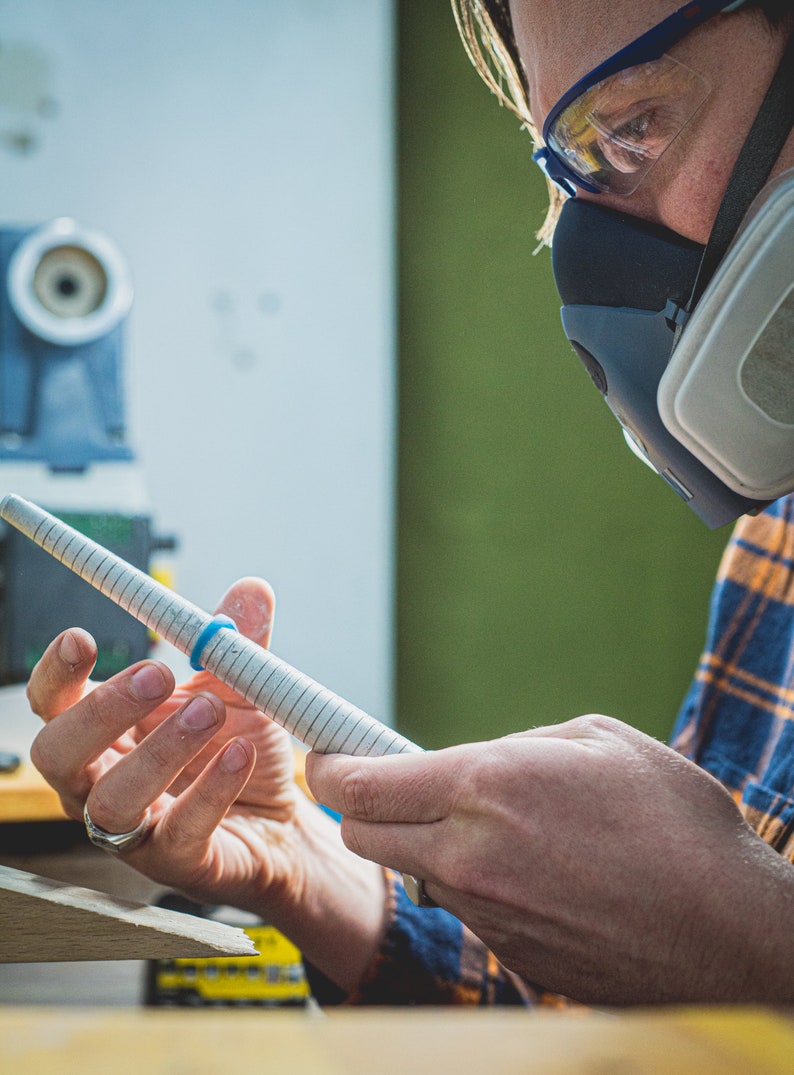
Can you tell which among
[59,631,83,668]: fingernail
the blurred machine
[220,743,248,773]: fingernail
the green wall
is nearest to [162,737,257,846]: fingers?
[220,743,248,773]: fingernail

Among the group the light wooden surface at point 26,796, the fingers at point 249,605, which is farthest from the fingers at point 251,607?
the light wooden surface at point 26,796

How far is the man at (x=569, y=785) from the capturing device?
0.46 meters

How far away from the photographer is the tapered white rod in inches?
21.3

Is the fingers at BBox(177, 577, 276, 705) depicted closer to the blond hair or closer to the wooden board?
the wooden board

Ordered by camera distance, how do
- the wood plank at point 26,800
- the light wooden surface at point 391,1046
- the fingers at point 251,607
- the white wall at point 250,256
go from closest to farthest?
the light wooden surface at point 391,1046 → the fingers at point 251,607 → the wood plank at point 26,800 → the white wall at point 250,256

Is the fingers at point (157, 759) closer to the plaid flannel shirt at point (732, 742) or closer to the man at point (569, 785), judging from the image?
the man at point (569, 785)

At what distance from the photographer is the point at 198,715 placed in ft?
1.89

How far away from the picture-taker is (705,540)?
5.41 ft

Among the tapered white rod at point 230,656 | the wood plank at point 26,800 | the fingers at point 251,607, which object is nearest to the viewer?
the tapered white rod at point 230,656

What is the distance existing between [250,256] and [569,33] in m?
1.31

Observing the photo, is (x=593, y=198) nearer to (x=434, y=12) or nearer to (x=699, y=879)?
(x=699, y=879)

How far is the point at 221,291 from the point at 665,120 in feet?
4.43

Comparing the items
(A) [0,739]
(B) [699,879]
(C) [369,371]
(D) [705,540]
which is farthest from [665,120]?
(C) [369,371]

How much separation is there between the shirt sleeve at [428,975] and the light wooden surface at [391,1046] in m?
0.61
